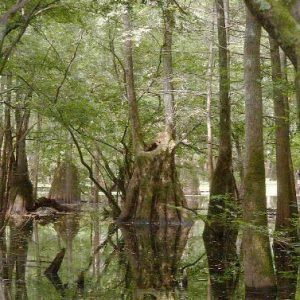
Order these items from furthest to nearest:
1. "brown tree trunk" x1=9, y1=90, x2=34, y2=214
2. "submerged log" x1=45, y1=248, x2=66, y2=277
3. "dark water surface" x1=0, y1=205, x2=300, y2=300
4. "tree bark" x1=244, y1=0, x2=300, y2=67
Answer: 1. "brown tree trunk" x1=9, y1=90, x2=34, y2=214
2. "submerged log" x1=45, y1=248, x2=66, y2=277
3. "dark water surface" x1=0, y1=205, x2=300, y2=300
4. "tree bark" x1=244, y1=0, x2=300, y2=67

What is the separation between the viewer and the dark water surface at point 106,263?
8.36 metres

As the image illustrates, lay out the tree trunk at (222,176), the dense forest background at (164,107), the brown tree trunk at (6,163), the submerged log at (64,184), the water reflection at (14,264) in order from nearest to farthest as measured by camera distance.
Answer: the water reflection at (14,264) → the dense forest background at (164,107) → the tree trunk at (222,176) → the brown tree trunk at (6,163) → the submerged log at (64,184)

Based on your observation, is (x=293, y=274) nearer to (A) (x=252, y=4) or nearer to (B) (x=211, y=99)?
(A) (x=252, y=4)

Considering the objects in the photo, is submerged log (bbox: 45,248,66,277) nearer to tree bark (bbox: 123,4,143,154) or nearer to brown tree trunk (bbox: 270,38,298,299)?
brown tree trunk (bbox: 270,38,298,299)

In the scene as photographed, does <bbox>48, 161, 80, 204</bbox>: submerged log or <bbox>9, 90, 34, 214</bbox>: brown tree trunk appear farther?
<bbox>48, 161, 80, 204</bbox>: submerged log

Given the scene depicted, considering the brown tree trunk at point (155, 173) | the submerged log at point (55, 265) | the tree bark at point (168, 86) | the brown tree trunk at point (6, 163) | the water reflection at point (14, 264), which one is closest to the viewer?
the water reflection at point (14, 264)

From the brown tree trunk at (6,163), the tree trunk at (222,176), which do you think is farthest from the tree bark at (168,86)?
the brown tree trunk at (6,163)

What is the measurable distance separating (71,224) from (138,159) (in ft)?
11.4

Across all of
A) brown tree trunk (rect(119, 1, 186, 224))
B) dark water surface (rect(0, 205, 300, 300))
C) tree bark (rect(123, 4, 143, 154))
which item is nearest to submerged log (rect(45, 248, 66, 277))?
dark water surface (rect(0, 205, 300, 300))

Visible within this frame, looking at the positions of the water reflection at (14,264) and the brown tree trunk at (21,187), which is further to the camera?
the brown tree trunk at (21,187)

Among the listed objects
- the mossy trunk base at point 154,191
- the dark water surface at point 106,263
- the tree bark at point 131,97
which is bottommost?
the dark water surface at point 106,263

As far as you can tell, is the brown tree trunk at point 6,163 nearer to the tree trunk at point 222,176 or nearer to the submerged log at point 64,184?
the tree trunk at point 222,176

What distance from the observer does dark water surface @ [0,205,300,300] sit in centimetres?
836

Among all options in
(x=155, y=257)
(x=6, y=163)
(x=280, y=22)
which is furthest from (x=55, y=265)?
(x=6, y=163)
